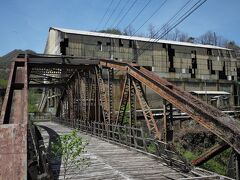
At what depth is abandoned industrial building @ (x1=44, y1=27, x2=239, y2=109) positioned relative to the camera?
41.2 meters

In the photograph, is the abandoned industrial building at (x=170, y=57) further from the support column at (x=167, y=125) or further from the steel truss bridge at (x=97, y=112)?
the support column at (x=167, y=125)

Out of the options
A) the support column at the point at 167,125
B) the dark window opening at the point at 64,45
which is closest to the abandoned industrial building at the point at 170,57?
the dark window opening at the point at 64,45

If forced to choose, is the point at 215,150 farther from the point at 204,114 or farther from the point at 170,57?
the point at 170,57

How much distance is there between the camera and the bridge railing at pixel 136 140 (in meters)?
9.80

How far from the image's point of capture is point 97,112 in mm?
20859

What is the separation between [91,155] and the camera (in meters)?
12.3

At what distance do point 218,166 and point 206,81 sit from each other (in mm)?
29583

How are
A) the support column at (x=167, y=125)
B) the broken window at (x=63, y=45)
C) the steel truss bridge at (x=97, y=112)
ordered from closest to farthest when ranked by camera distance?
1. the steel truss bridge at (x=97, y=112)
2. the support column at (x=167, y=125)
3. the broken window at (x=63, y=45)

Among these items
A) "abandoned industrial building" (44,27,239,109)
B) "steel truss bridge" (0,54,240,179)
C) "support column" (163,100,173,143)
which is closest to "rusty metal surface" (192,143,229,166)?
"steel truss bridge" (0,54,240,179)

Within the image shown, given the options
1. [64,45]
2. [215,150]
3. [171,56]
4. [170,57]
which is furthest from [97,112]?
[171,56]

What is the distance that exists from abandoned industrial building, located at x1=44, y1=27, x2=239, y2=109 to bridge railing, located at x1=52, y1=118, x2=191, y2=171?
658 inches

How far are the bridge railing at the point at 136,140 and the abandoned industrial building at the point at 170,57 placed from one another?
16.7 m

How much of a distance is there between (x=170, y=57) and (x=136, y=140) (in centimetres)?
3629

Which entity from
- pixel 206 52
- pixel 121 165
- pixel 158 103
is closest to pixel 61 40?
pixel 158 103
